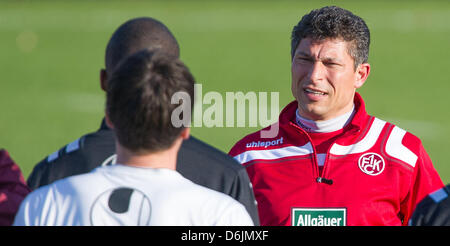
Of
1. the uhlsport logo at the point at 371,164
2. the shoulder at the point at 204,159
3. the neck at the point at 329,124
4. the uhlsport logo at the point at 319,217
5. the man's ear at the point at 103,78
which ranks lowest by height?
the uhlsport logo at the point at 319,217

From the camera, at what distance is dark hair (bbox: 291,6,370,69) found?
4.13 meters

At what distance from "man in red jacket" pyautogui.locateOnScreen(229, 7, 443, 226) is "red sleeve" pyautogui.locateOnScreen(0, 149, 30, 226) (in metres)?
1.52

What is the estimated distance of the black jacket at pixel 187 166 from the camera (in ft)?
9.89

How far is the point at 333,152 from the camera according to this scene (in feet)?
13.3

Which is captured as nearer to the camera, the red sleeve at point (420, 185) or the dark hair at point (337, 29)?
the red sleeve at point (420, 185)

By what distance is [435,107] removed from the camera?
44.0ft

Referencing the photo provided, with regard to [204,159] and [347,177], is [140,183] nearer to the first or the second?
[204,159]

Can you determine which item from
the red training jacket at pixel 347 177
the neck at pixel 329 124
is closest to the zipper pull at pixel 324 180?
the red training jacket at pixel 347 177

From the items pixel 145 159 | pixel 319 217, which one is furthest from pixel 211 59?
pixel 145 159

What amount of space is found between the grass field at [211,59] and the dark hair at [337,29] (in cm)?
568

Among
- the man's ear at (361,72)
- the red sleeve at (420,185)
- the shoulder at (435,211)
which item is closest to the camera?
the shoulder at (435,211)

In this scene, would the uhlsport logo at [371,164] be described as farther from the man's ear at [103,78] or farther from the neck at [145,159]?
the neck at [145,159]

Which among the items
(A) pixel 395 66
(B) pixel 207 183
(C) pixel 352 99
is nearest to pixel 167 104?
(B) pixel 207 183

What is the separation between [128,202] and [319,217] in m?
1.62
